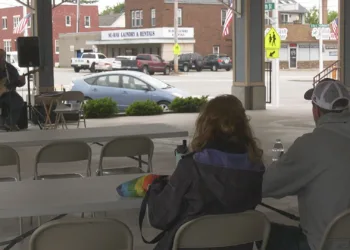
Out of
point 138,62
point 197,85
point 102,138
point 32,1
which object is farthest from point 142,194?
point 138,62

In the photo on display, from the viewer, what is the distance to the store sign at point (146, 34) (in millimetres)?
41812

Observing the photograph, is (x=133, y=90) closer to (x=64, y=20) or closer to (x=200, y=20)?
(x=200, y=20)

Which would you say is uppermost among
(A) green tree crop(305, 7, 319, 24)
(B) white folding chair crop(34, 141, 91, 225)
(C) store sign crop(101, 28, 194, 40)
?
(A) green tree crop(305, 7, 319, 24)

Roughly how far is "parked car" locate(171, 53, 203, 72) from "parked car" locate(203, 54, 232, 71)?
598 millimetres

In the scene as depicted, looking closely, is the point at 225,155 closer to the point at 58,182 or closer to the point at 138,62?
the point at 58,182

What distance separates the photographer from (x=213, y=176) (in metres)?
2.70

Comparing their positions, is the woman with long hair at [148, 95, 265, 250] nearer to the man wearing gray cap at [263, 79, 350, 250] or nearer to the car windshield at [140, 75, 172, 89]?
the man wearing gray cap at [263, 79, 350, 250]

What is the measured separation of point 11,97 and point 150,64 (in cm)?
2535

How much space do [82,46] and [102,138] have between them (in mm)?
41135

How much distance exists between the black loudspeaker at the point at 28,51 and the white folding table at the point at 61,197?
8.66 m

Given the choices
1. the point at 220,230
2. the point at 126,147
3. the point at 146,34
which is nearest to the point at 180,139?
the point at 126,147

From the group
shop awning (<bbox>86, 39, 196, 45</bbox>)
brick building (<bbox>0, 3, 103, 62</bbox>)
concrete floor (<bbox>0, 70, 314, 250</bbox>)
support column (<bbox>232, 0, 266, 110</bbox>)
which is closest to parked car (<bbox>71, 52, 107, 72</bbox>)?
shop awning (<bbox>86, 39, 196, 45</bbox>)

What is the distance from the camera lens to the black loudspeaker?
12.0 meters

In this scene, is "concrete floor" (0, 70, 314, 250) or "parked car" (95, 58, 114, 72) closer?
"concrete floor" (0, 70, 314, 250)
